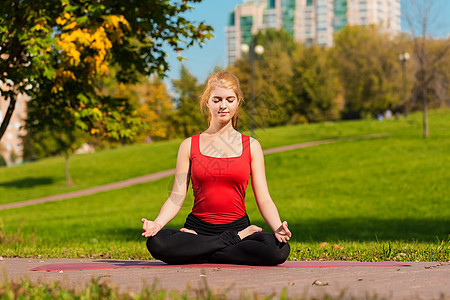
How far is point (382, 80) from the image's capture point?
7200cm

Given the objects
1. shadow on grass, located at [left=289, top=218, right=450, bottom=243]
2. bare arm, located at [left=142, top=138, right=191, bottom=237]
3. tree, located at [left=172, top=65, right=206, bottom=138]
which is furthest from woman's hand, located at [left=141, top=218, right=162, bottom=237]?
shadow on grass, located at [left=289, top=218, right=450, bottom=243]

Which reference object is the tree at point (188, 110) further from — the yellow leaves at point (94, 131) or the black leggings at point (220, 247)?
the black leggings at point (220, 247)

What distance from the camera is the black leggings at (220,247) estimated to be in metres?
4.96

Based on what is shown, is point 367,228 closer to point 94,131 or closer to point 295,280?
point 94,131

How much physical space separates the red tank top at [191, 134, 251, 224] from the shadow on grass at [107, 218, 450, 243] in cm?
765

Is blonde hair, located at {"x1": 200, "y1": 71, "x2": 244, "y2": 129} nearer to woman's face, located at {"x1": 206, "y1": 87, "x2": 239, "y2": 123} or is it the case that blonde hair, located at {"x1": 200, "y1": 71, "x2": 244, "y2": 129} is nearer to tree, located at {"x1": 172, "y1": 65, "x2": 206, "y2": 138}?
woman's face, located at {"x1": 206, "y1": 87, "x2": 239, "y2": 123}

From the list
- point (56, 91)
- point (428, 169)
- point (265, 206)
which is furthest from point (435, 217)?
point (265, 206)

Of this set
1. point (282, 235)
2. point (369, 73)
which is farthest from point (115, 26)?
point (369, 73)

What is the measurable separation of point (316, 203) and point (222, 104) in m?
15.4

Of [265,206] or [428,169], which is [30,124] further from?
[428,169]

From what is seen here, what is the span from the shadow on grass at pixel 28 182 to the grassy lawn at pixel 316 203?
186 mm

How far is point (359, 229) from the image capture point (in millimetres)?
14656

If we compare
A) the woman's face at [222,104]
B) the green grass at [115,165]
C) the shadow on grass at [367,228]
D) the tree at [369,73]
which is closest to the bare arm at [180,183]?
the woman's face at [222,104]

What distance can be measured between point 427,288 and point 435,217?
1295 centimetres
